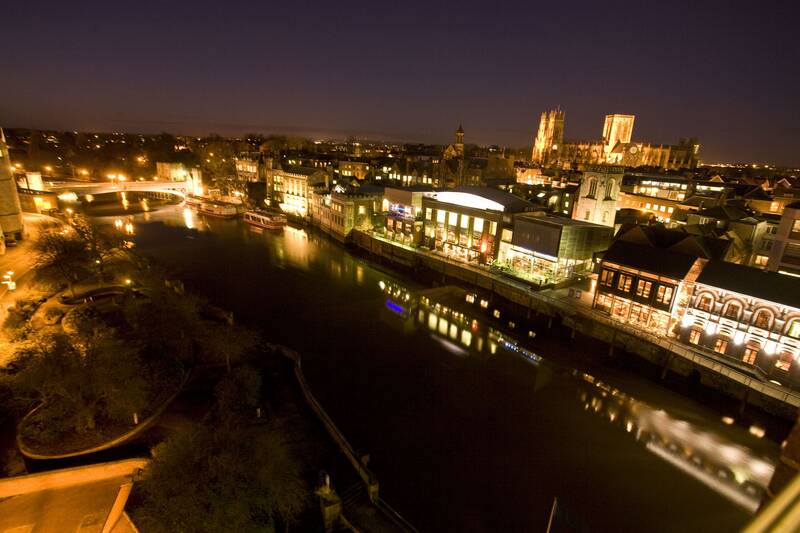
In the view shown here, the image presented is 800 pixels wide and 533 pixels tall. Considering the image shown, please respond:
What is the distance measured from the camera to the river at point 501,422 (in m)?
13.5

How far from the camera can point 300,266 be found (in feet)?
118

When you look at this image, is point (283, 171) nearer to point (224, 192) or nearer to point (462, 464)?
point (224, 192)

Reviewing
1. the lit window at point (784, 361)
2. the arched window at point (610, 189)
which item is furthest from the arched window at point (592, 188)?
the lit window at point (784, 361)

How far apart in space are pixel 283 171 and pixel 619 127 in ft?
285

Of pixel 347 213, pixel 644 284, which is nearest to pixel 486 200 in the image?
pixel 644 284

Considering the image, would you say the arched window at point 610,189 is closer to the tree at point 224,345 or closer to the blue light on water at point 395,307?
the blue light on water at point 395,307

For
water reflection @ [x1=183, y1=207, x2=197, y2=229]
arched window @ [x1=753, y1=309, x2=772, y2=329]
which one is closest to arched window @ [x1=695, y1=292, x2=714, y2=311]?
arched window @ [x1=753, y1=309, x2=772, y2=329]

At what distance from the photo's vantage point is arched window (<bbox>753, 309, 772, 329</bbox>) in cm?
1792

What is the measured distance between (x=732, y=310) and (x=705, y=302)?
1069 millimetres

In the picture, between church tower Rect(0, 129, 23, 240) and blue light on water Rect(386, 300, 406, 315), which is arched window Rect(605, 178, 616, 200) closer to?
blue light on water Rect(386, 300, 406, 315)

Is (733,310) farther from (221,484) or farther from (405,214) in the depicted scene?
(405,214)

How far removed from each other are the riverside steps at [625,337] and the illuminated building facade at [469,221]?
5.36 feet

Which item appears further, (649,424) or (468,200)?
(468,200)

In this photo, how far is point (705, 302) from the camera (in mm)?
19766
